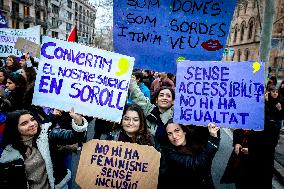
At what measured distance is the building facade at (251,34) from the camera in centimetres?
2944

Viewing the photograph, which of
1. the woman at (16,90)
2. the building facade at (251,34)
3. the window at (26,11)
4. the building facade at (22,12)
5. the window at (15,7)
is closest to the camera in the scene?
the woman at (16,90)

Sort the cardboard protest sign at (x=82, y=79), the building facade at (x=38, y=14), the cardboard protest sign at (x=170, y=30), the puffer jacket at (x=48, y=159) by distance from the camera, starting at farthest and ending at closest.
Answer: the building facade at (x=38, y=14), the cardboard protest sign at (x=170, y=30), the cardboard protest sign at (x=82, y=79), the puffer jacket at (x=48, y=159)

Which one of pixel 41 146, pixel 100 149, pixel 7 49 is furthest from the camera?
pixel 7 49

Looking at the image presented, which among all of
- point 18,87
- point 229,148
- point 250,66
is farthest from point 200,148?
point 229,148

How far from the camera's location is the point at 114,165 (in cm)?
266

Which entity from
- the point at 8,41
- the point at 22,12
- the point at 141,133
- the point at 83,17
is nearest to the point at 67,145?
the point at 141,133

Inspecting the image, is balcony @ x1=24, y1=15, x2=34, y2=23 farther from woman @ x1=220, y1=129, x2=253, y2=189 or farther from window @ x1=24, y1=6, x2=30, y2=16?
woman @ x1=220, y1=129, x2=253, y2=189

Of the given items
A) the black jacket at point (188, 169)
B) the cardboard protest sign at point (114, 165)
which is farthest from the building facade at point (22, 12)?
the black jacket at point (188, 169)

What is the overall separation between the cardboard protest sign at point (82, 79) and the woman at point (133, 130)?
240 mm

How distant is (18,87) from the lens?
4.41 metres

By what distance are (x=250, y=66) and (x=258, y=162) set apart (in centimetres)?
174

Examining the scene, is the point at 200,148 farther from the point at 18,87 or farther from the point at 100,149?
the point at 18,87

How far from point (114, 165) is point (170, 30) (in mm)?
1595

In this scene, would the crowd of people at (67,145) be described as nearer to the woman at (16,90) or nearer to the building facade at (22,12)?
the woman at (16,90)
